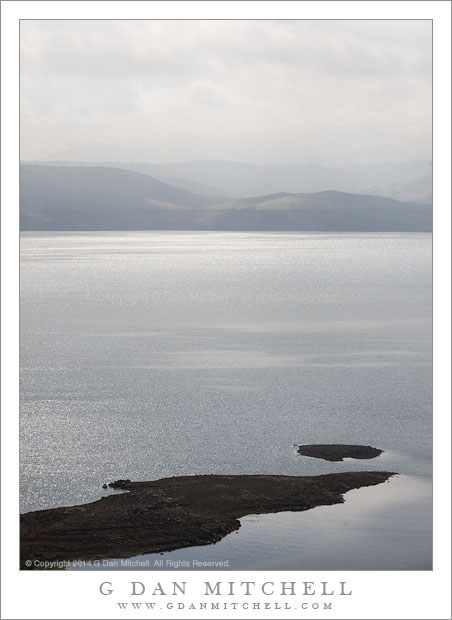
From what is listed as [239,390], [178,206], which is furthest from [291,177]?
[239,390]

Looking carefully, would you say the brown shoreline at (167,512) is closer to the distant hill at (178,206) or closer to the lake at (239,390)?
the lake at (239,390)

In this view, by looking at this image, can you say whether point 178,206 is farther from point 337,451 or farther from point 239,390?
point 337,451

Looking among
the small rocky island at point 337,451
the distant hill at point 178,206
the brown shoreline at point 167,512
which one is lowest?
the brown shoreline at point 167,512

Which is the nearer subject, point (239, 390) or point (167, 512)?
point (167, 512)

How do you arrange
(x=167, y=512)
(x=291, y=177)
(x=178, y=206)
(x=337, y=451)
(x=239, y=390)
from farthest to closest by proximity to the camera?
1. (x=178, y=206)
2. (x=291, y=177)
3. (x=239, y=390)
4. (x=337, y=451)
5. (x=167, y=512)

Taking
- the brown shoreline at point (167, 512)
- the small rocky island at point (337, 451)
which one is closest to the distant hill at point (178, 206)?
the small rocky island at point (337, 451)

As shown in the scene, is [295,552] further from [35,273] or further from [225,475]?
[35,273]

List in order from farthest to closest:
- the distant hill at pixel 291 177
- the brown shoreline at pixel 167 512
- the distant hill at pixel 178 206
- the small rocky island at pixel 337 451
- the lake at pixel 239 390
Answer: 1. the distant hill at pixel 178 206
2. the distant hill at pixel 291 177
3. the small rocky island at pixel 337 451
4. the lake at pixel 239 390
5. the brown shoreline at pixel 167 512
